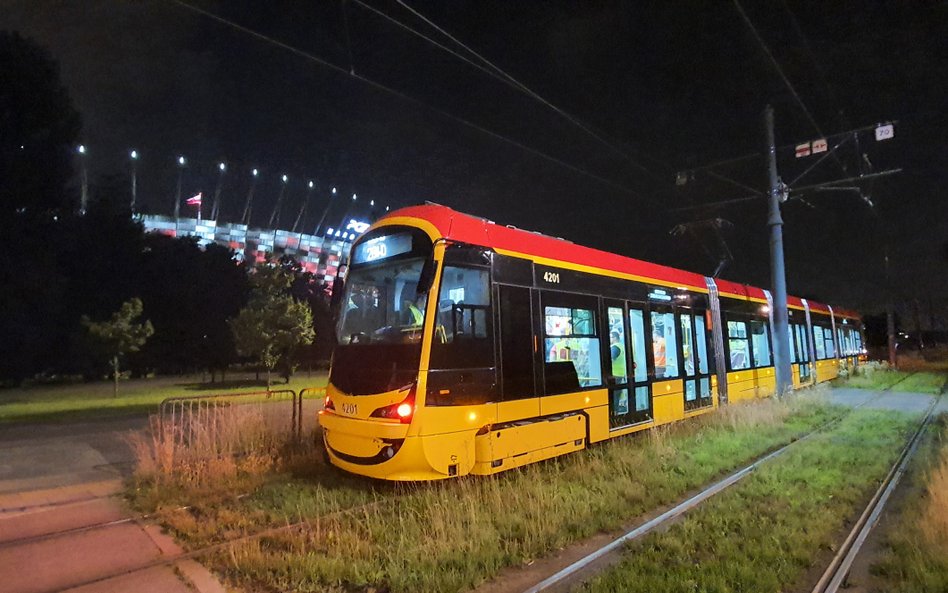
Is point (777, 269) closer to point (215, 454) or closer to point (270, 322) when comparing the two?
point (215, 454)

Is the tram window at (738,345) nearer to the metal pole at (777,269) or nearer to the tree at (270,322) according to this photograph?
the metal pole at (777,269)

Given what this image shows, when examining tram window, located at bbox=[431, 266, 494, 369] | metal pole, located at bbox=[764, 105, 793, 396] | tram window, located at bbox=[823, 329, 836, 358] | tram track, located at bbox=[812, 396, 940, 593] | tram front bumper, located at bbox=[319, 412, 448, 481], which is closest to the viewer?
tram track, located at bbox=[812, 396, 940, 593]

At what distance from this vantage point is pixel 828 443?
33.5 feet

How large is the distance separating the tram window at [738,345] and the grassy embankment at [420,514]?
5315 mm

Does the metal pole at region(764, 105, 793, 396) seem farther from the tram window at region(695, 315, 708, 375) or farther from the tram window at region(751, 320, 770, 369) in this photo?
the tram window at region(695, 315, 708, 375)

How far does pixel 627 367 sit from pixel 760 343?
894cm

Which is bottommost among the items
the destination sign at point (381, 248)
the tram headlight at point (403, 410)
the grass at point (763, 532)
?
the grass at point (763, 532)

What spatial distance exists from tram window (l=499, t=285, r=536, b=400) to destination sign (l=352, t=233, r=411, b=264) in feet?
4.72

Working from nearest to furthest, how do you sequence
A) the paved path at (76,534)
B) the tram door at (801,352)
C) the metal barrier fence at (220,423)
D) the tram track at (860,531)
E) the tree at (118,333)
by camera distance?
the tram track at (860,531) → the paved path at (76,534) → the metal barrier fence at (220,423) → the tram door at (801,352) → the tree at (118,333)

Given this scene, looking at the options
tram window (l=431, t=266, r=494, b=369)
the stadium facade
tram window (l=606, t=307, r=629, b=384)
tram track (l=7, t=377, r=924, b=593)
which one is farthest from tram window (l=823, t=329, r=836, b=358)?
the stadium facade

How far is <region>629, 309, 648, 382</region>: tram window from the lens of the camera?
10369 millimetres

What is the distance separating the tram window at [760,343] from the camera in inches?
647

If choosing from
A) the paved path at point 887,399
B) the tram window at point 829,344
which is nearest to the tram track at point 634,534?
the paved path at point 887,399

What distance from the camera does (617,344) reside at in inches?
396
